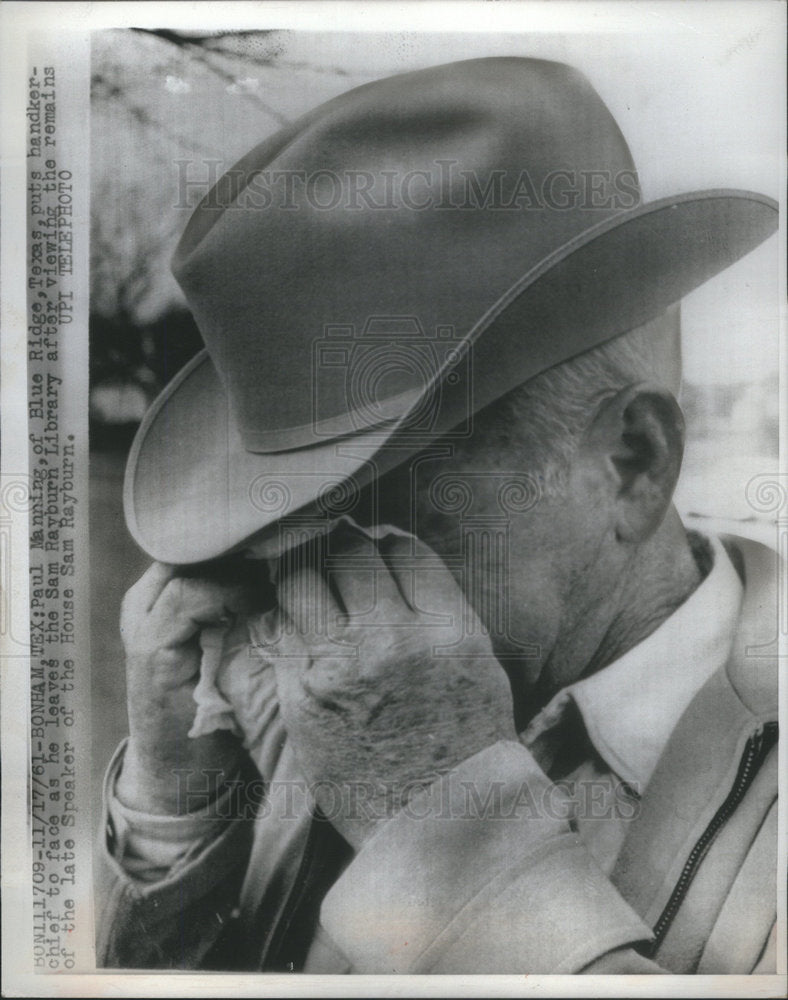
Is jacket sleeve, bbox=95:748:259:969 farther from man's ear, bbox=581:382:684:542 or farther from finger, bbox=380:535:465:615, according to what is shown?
man's ear, bbox=581:382:684:542

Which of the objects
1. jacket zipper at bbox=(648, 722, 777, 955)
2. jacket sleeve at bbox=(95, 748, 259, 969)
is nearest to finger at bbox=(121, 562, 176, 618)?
jacket sleeve at bbox=(95, 748, 259, 969)

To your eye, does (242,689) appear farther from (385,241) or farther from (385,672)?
(385,241)

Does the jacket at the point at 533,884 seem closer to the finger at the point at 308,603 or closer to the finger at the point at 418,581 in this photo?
the finger at the point at 418,581

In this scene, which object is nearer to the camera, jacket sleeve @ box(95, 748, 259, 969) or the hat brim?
the hat brim

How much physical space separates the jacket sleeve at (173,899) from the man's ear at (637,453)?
52.3 inches

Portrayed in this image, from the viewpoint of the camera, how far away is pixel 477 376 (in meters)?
2.43

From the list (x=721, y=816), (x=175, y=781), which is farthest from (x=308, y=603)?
(x=721, y=816)

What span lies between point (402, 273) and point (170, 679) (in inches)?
51.6

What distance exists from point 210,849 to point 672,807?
4.32 ft

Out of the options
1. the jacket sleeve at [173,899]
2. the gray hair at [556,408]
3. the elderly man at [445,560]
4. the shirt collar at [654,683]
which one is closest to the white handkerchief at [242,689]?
the elderly man at [445,560]

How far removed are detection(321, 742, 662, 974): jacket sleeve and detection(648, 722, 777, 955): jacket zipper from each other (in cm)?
6

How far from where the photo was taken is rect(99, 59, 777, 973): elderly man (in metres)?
2.45

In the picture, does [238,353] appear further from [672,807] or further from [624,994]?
[624,994]

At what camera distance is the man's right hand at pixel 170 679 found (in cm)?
250
